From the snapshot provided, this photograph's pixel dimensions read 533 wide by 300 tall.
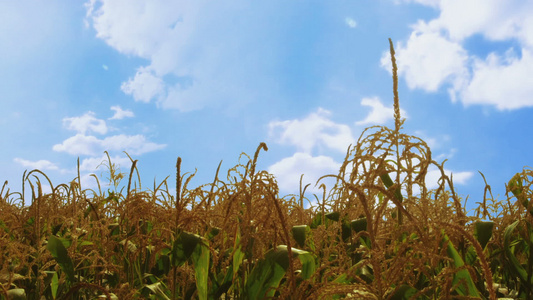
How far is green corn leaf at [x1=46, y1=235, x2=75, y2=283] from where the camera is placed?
2057 mm

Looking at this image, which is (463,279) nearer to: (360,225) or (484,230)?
(484,230)

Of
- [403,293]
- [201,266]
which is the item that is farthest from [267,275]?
[403,293]

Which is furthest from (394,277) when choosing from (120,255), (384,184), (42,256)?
(42,256)

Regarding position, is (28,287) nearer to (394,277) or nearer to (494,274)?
(394,277)

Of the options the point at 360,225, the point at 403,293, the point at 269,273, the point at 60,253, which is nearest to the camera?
the point at 403,293

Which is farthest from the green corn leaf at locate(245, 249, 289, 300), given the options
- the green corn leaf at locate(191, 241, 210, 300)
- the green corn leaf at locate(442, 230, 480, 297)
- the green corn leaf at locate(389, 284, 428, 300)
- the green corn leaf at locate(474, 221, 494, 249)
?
the green corn leaf at locate(474, 221, 494, 249)

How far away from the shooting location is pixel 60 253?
208 centimetres

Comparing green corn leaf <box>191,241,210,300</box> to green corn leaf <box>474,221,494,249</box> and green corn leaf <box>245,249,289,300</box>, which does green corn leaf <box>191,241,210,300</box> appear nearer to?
green corn leaf <box>245,249,289,300</box>

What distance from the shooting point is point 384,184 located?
7.25 ft

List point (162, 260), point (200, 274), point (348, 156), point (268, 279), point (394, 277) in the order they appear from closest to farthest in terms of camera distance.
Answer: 1. point (394, 277)
2. point (268, 279)
3. point (200, 274)
4. point (348, 156)
5. point (162, 260)

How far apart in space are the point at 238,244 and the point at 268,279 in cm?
27

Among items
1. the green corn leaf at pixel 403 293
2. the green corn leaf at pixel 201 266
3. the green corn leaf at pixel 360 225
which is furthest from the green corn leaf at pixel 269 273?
the green corn leaf at pixel 360 225

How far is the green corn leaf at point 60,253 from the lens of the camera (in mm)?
2057

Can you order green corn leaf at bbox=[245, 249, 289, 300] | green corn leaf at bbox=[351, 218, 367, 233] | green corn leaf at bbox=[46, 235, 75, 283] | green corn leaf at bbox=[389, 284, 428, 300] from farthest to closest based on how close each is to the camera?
1. green corn leaf at bbox=[351, 218, 367, 233]
2. green corn leaf at bbox=[46, 235, 75, 283]
3. green corn leaf at bbox=[245, 249, 289, 300]
4. green corn leaf at bbox=[389, 284, 428, 300]
